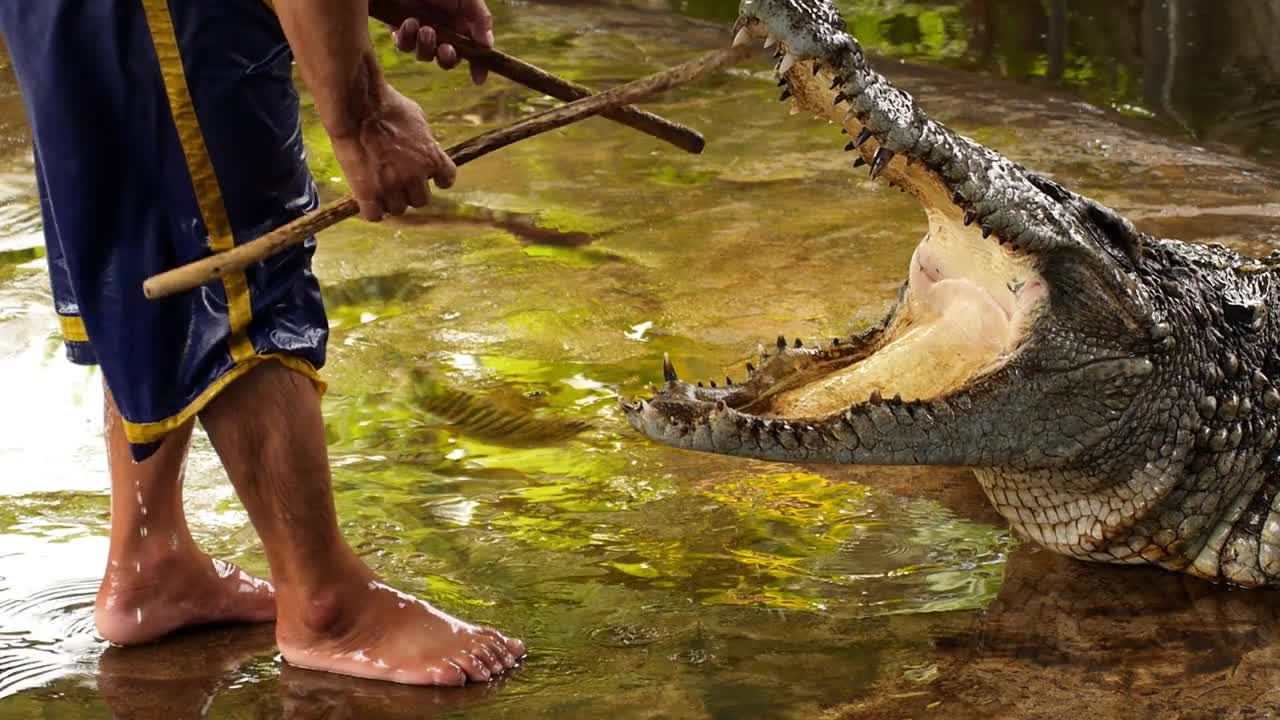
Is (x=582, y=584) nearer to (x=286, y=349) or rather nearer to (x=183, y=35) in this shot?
(x=286, y=349)

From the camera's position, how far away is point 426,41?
247 centimetres

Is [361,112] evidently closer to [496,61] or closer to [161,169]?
[161,169]

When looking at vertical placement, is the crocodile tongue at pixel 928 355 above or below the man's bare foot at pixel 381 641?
above

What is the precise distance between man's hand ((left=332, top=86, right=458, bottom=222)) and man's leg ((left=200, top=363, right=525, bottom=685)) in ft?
1.03

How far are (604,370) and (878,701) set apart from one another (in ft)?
5.04

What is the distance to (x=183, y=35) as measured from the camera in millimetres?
2062

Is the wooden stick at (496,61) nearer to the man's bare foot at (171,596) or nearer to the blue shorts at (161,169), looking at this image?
the blue shorts at (161,169)

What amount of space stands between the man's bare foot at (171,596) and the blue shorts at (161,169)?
0.99 feet

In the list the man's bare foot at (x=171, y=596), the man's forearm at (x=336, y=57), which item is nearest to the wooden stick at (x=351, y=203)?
the man's forearm at (x=336, y=57)

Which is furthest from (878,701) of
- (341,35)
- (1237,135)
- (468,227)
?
(1237,135)

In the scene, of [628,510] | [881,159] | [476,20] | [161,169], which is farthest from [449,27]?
[628,510]

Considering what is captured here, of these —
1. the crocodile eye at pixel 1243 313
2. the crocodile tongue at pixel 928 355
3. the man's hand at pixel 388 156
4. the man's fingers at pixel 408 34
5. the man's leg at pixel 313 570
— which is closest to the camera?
the man's hand at pixel 388 156

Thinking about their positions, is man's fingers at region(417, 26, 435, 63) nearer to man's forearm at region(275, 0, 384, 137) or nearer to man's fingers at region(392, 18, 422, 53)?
man's fingers at region(392, 18, 422, 53)

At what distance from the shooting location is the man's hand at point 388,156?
2.10 m
